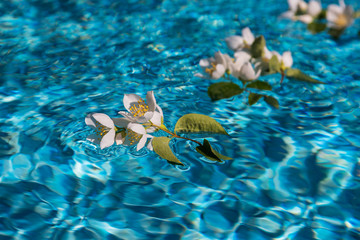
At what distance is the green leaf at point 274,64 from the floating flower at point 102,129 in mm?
595

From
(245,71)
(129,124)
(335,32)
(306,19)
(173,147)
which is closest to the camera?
(129,124)

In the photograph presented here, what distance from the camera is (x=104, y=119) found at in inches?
36.6

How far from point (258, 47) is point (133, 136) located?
0.58 m

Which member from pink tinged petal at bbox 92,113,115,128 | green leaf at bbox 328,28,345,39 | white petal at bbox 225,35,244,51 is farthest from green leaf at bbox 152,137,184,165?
green leaf at bbox 328,28,345,39

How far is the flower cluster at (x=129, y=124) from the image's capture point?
3.04ft

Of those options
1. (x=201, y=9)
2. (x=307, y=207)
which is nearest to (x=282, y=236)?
(x=307, y=207)

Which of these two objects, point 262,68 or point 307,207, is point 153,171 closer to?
point 307,207

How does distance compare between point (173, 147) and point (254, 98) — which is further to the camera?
point (254, 98)

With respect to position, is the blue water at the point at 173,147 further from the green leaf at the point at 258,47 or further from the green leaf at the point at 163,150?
the green leaf at the point at 258,47

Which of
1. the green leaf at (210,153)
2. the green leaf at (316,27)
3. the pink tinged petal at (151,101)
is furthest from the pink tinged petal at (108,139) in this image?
the green leaf at (316,27)

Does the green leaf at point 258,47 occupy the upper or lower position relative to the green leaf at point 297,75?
upper

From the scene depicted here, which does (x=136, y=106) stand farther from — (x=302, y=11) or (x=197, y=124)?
(x=302, y=11)

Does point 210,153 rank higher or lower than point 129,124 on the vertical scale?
lower

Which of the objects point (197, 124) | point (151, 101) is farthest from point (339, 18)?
point (151, 101)
